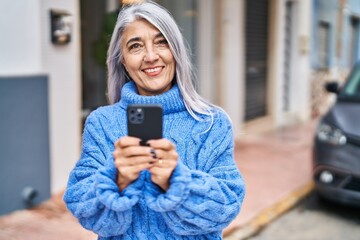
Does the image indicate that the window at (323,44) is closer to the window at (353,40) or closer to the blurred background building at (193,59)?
the blurred background building at (193,59)

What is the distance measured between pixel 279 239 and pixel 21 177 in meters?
2.56

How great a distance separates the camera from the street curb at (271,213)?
15.0 feet

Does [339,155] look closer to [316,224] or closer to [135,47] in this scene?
[316,224]

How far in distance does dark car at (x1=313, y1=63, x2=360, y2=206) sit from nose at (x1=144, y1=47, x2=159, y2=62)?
3.77 meters

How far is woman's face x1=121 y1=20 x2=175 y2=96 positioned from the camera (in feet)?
5.07

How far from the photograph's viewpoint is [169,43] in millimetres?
1546

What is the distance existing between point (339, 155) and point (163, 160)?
13.2 ft

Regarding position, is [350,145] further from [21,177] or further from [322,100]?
[322,100]

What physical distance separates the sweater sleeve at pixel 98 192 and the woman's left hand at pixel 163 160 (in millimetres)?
98

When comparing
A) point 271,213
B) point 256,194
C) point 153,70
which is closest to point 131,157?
point 153,70

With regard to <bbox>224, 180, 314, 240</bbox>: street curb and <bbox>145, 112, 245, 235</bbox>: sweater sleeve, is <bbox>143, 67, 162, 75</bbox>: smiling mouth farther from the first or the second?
<bbox>224, 180, 314, 240</bbox>: street curb

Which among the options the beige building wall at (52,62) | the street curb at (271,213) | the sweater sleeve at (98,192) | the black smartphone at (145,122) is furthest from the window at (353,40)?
the black smartphone at (145,122)

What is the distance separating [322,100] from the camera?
43.3ft

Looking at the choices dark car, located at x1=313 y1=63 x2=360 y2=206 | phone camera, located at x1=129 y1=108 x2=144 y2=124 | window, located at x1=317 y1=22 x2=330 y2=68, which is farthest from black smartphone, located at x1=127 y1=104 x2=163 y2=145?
window, located at x1=317 y1=22 x2=330 y2=68
